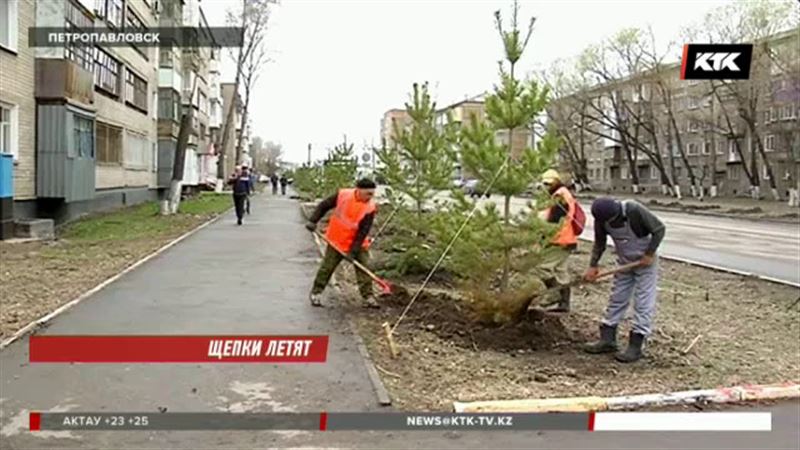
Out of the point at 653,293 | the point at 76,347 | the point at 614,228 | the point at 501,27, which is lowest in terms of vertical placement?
the point at 76,347

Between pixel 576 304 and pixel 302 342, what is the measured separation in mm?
4100

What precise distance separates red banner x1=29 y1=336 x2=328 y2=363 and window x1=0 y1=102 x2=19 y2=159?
12791 millimetres

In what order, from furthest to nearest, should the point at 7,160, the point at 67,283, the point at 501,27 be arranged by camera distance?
1. the point at 7,160
2. the point at 67,283
3. the point at 501,27

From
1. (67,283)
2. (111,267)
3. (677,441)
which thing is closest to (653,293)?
(677,441)

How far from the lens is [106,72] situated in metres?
29.5

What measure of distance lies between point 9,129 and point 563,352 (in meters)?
15.9

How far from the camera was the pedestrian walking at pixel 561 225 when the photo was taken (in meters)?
8.26

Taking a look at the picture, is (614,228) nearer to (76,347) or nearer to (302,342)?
(302,342)

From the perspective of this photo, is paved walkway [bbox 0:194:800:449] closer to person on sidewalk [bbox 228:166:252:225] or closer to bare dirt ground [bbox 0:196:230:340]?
bare dirt ground [bbox 0:196:230:340]

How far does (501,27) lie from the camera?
838 cm

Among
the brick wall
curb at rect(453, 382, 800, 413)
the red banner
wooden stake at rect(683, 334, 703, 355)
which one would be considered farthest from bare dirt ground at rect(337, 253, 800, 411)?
the brick wall

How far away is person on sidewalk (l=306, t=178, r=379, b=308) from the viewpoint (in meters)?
9.53

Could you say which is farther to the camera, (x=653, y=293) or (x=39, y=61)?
(x=39, y=61)

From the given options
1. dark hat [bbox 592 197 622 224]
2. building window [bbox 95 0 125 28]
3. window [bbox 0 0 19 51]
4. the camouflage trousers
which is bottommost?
the camouflage trousers
